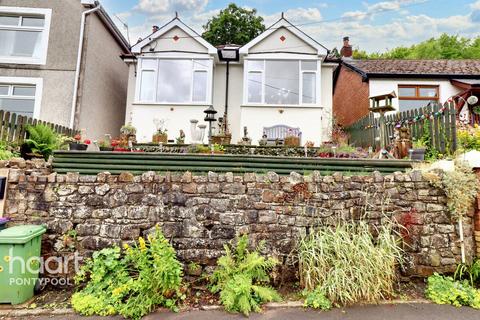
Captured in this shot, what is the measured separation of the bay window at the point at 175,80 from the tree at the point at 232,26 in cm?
1506

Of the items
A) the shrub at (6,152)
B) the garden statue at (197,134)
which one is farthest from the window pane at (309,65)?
the shrub at (6,152)

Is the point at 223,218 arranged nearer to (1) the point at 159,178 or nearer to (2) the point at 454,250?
(1) the point at 159,178

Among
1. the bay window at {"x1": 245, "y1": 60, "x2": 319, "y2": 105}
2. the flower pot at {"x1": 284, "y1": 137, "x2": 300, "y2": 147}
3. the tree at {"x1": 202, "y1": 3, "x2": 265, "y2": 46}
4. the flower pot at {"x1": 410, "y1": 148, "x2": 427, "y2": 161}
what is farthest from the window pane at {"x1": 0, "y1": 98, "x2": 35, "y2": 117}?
the tree at {"x1": 202, "y1": 3, "x2": 265, "y2": 46}

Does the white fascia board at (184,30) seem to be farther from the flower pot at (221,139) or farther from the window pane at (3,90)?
the window pane at (3,90)

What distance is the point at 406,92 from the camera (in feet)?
39.6

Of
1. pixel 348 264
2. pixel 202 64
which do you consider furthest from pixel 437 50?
pixel 348 264

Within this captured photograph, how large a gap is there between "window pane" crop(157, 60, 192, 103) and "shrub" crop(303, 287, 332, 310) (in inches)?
347

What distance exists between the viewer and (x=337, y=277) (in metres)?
3.47

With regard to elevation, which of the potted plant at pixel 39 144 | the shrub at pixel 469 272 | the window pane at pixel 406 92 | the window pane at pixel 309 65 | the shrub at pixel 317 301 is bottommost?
the shrub at pixel 317 301

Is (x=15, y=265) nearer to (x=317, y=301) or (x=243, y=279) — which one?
(x=243, y=279)

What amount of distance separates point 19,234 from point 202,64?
8912mm

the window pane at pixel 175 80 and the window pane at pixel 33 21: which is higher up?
the window pane at pixel 33 21

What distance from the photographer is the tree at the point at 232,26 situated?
78.8ft

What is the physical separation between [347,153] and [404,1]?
763 cm
